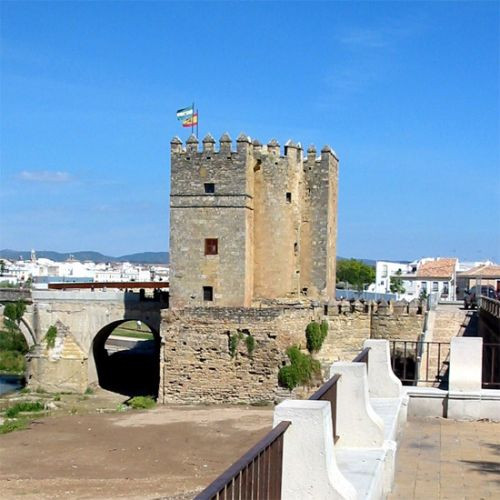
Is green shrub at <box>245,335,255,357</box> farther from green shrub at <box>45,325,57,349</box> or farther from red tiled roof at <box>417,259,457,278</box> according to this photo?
red tiled roof at <box>417,259,457,278</box>

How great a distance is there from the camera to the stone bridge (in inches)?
1161

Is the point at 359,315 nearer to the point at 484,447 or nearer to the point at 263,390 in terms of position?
the point at 263,390

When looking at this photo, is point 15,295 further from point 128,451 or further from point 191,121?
point 128,451

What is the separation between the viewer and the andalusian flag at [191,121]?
28719 mm

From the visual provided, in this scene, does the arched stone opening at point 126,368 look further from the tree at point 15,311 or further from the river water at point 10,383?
the river water at point 10,383

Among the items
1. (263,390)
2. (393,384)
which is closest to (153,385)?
(263,390)

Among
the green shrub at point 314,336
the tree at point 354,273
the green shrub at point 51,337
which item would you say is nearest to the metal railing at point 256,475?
the green shrub at point 314,336

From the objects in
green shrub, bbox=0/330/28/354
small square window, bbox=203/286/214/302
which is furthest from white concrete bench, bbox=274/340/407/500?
green shrub, bbox=0/330/28/354

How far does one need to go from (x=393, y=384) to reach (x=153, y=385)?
22762 millimetres

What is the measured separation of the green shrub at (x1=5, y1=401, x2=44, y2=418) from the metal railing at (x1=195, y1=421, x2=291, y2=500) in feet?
71.9

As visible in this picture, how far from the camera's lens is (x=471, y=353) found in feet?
32.9

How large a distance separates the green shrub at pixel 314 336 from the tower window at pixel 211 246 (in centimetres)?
378

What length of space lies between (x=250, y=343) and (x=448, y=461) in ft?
55.4

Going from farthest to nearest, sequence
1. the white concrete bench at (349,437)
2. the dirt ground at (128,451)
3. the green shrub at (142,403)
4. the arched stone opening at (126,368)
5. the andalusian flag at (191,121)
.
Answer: the arched stone opening at (126,368)
the andalusian flag at (191,121)
the green shrub at (142,403)
the dirt ground at (128,451)
the white concrete bench at (349,437)
